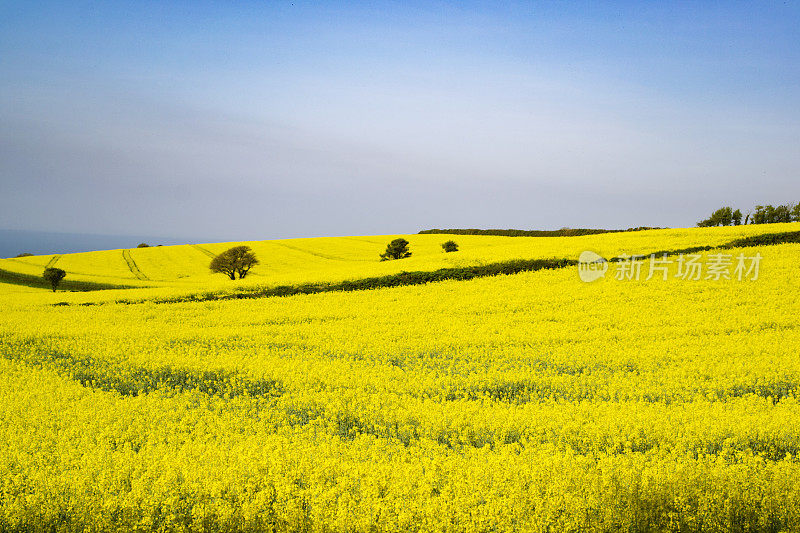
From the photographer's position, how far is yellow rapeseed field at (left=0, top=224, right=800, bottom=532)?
5.14 m

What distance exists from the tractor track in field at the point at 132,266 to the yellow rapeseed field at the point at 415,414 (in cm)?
3304

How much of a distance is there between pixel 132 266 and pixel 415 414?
195 ft

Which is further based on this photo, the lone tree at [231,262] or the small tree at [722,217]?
the small tree at [722,217]

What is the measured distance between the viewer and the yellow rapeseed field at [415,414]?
5.14 metres

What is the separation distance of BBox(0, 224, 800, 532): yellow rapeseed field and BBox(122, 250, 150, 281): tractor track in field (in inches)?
1301

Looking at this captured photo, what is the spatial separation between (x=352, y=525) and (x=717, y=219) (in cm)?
7924


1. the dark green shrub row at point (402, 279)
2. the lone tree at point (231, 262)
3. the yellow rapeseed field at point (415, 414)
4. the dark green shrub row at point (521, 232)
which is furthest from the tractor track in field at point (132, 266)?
the dark green shrub row at point (521, 232)

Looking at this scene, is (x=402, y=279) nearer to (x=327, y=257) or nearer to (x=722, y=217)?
(x=327, y=257)

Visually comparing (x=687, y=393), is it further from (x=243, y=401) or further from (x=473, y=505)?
(x=243, y=401)

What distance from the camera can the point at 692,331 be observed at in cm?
1583

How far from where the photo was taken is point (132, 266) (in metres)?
58.2

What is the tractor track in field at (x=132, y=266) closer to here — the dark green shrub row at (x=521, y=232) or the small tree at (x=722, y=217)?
the dark green shrub row at (x=521, y=232)

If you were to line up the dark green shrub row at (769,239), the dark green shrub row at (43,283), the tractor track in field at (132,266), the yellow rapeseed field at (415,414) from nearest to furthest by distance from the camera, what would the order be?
the yellow rapeseed field at (415,414) < the dark green shrub row at (769,239) < the dark green shrub row at (43,283) < the tractor track in field at (132,266)

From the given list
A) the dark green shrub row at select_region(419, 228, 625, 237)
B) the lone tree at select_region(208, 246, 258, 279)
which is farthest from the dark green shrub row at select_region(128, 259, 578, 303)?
the dark green shrub row at select_region(419, 228, 625, 237)
